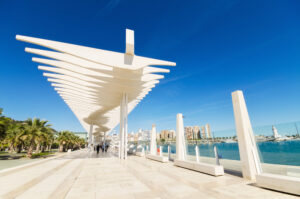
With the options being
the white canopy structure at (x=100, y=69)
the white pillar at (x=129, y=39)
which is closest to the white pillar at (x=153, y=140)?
the white canopy structure at (x=100, y=69)

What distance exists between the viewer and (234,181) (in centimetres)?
493

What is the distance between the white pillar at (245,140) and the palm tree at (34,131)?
2192cm

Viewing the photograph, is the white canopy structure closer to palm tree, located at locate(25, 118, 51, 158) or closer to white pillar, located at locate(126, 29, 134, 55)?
white pillar, located at locate(126, 29, 134, 55)

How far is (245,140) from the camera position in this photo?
541 cm

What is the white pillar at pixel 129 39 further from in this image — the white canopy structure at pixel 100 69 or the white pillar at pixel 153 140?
the white pillar at pixel 153 140

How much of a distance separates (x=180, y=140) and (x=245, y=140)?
13.2 feet

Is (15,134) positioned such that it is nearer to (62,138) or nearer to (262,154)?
(62,138)

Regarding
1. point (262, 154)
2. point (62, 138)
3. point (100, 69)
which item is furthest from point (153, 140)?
point (62, 138)

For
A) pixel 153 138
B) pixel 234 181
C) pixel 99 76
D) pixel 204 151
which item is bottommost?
pixel 234 181

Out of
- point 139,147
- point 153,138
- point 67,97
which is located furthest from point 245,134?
point 67,97

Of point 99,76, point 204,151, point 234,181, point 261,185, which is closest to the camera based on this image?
point 261,185

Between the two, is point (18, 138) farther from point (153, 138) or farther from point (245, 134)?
point (245, 134)

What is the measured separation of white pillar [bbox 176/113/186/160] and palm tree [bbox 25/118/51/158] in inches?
727

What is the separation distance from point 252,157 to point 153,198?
3.92m
